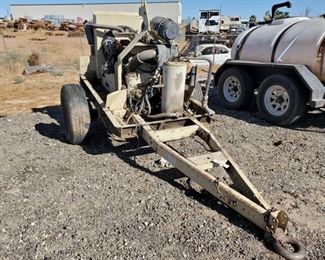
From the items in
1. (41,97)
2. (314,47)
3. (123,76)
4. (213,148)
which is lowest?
(41,97)

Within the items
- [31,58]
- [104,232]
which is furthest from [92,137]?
Answer: [31,58]

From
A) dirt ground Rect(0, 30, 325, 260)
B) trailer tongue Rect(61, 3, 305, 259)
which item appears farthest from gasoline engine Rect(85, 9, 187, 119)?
dirt ground Rect(0, 30, 325, 260)

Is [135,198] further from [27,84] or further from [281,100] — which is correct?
[27,84]

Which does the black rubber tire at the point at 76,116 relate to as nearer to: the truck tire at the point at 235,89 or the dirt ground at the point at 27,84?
the dirt ground at the point at 27,84

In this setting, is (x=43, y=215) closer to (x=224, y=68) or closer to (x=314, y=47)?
(x=314, y=47)

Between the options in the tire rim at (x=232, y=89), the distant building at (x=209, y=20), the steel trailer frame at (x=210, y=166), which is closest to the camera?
the steel trailer frame at (x=210, y=166)

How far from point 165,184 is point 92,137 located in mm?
2243

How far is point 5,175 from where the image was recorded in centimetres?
495

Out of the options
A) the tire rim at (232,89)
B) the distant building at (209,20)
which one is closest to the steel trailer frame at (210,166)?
the tire rim at (232,89)

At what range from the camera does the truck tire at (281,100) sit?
22.4 feet

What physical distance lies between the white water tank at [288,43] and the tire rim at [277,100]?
0.58 m

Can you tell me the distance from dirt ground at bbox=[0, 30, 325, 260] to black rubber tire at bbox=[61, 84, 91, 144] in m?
0.23

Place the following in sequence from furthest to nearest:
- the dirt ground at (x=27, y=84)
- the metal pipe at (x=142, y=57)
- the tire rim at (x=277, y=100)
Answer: the dirt ground at (x=27, y=84) → the tire rim at (x=277, y=100) → the metal pipe at (x=142, y=57)

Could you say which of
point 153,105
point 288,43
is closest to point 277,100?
point 288,43
